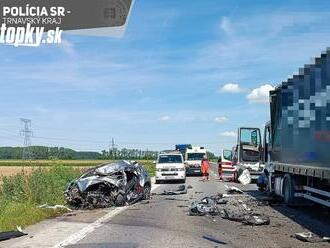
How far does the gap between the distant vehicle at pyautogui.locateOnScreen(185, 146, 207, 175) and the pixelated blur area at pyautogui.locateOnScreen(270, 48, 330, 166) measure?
28103 millimetres

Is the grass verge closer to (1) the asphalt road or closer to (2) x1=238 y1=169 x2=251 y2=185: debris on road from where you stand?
(1) the asphalt road

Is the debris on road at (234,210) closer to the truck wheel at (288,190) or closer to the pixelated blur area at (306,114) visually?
the truck wheel at (288,190)

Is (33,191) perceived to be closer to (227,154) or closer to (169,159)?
(169,159)

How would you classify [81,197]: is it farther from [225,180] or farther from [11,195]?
[225,180]

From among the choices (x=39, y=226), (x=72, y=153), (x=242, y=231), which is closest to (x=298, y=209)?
(x=242, y=231)

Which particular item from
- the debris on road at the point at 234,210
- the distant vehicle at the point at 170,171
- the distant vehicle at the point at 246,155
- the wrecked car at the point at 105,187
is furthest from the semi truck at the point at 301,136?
the distant vehicle at the point at 170,171

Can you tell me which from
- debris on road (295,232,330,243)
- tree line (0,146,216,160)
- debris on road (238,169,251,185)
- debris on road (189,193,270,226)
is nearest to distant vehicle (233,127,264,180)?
debris on road (238,169,251,185)

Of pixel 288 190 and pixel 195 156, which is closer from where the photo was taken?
pixel 288 190

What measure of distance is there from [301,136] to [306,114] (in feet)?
3.65

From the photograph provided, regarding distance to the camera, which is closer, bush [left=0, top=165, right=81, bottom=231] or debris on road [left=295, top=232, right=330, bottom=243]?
debris on road [left=295, top=232, right=330, bottom=243]

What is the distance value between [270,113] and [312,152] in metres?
5.60

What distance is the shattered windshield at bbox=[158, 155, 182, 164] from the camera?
113ft

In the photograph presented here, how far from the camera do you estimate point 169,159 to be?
114ft

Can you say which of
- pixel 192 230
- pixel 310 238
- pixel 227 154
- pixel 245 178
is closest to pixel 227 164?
pixel 227 154
